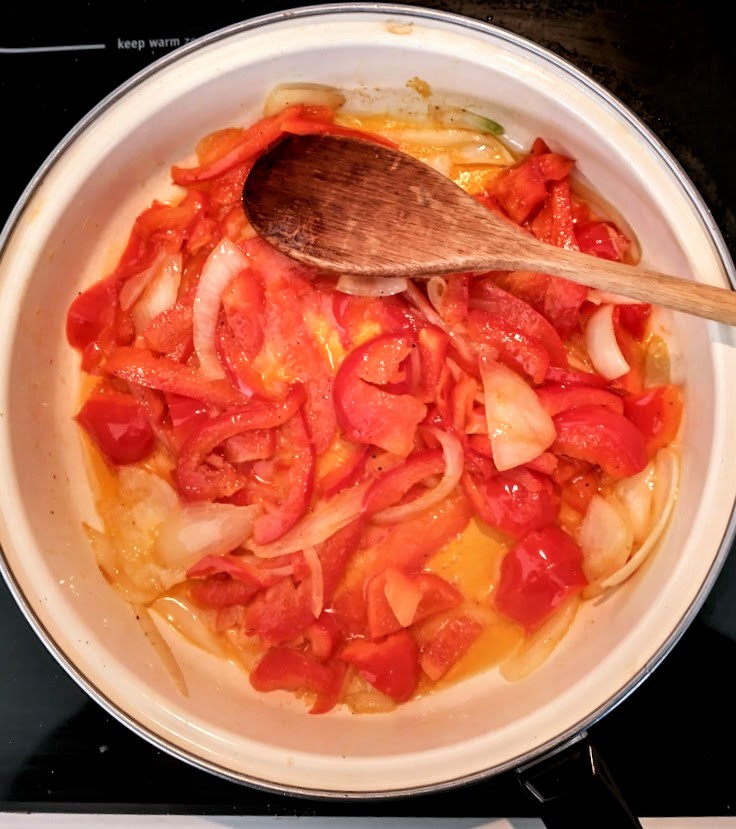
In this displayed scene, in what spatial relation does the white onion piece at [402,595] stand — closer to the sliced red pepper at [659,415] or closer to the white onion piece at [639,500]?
the white onion piece at [639,500]

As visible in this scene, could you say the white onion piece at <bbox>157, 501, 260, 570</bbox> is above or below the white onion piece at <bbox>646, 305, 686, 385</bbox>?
below

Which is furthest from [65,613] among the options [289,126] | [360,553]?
[289,126]

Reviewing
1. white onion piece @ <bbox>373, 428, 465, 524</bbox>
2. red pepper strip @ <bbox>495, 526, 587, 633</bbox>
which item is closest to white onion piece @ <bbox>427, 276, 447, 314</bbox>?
white onion piece @ <bbox>373, 428, 465, 524</bbox>

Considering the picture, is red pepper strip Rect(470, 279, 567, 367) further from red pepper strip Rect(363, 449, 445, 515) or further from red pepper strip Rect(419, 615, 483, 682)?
red pepper strip Rect(419, 615, 483, 682)

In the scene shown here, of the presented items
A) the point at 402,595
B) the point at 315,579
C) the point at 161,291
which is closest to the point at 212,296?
the point at 161,291

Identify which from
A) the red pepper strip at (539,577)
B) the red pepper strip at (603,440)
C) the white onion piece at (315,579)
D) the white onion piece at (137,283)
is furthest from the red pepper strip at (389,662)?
the white onion piece at (137,283)

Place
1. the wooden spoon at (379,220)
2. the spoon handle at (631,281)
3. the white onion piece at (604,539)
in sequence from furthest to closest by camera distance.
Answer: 1. the white onion piece at (604,539)
2. the wooden spoon at (379,220)
3. the spoon handle at (631,281)
